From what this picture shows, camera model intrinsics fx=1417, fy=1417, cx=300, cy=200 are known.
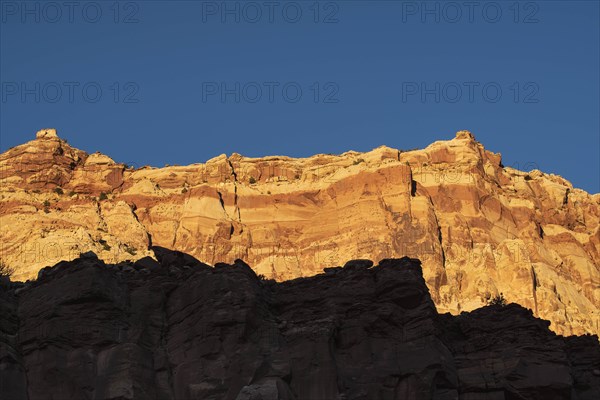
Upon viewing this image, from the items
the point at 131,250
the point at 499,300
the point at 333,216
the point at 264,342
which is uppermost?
the point at 333,216

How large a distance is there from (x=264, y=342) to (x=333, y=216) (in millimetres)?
73600

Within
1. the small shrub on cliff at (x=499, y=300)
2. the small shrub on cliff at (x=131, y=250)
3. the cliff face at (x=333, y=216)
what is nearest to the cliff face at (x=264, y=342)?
the small shrub on cliff at (x=499, y=300)

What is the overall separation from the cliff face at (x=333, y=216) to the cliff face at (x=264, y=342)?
58642 millimetres

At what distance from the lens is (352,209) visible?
379ft

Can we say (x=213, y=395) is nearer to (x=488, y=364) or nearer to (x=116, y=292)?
(x=116, y=292)

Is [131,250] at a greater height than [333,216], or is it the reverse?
[333,216]

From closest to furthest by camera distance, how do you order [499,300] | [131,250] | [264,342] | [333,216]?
[264,342]
[499,300]
[131,250]
[333,216]

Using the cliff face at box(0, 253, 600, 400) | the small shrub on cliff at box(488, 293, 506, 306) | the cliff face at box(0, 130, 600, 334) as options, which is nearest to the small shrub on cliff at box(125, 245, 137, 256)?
the cliff face at box(0, 130, 600, 334)

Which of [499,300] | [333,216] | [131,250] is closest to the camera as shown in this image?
[499,300]

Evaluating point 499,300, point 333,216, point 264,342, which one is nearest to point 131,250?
point 333,216

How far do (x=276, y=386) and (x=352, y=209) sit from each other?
74.9m

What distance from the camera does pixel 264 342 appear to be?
43.4m

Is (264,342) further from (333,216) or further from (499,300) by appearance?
(333,216)

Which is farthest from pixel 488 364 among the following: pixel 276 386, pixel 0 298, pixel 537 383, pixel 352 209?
pixel 352 209
